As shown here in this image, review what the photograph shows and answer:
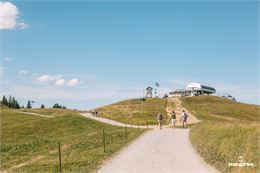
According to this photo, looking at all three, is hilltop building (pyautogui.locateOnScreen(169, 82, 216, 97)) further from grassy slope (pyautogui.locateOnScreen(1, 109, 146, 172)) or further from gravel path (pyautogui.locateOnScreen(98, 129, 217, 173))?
gravel path (pyautogui.locateOnScreen(98, 129, 217, 173))

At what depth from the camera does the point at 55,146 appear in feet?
119

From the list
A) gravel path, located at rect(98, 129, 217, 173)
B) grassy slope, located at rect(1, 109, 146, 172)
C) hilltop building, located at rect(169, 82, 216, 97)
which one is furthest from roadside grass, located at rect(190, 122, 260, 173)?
hilltop building, located at rect(169, 82, 216, 97)

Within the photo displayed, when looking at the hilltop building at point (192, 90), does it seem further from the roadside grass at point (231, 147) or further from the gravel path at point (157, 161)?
the gravel path at point (157, 161)

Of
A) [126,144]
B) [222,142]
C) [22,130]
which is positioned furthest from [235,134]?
[22,130]

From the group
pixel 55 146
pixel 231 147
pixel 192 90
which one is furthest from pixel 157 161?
pixel 192 90

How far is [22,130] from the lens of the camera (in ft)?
203

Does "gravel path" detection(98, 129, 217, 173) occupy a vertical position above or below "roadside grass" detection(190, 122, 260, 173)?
below

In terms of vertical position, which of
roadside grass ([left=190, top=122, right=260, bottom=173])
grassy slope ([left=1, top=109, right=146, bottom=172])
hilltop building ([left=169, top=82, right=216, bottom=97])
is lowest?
grassy slope ([left=1, top=109, right=146, bottom=172])

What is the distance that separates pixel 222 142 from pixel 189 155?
255cm

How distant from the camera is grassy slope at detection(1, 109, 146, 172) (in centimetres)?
2321

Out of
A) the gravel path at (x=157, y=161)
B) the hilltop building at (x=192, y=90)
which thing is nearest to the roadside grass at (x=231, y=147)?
the gravel path at (x=157, y=161)

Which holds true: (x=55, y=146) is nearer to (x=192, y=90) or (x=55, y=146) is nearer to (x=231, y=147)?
(x=231, y=147)

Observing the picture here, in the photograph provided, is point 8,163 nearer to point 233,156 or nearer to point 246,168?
point 233,156

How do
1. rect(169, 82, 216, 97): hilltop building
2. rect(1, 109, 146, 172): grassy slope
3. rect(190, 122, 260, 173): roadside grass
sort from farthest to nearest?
rect(169, 82, 216, 97): hilltop building, rect(1, 109, 146, 172): grassy slope, rect(190, 122, 260, 173): roadside grass
